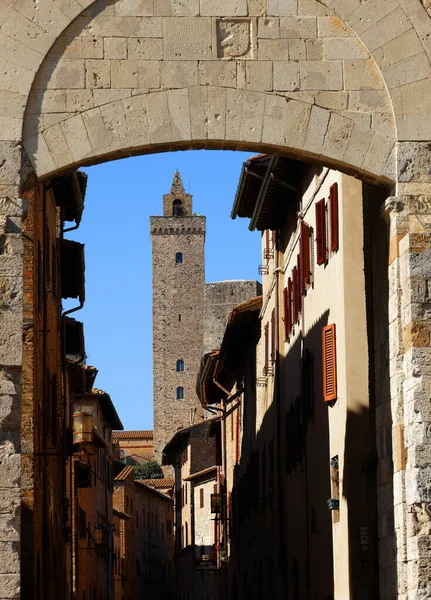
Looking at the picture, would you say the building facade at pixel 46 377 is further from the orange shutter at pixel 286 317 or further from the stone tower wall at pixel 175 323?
the stone tower wall at pixel 175 323

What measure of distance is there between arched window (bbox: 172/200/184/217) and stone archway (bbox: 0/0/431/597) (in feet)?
342

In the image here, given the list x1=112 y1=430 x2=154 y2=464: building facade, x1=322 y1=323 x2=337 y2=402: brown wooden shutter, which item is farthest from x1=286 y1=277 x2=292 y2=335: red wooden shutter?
x1=112 y1=430 x2=154 y2=464: building facade

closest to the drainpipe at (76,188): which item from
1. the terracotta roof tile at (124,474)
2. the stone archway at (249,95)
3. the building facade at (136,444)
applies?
the stone archway at (249,95)

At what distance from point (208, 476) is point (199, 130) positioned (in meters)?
38.1

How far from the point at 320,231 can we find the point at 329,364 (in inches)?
85.9

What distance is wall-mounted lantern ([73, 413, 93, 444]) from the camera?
25266mm

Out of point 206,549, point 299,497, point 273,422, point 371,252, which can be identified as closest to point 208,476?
point 206,549

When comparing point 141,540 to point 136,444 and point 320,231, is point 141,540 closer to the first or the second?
point 136,444

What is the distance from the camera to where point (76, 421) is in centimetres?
2566

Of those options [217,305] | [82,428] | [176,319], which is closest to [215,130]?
[82,428]

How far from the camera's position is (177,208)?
117 m

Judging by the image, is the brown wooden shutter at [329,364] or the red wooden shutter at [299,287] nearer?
the brown wooden shutter at [329,364]

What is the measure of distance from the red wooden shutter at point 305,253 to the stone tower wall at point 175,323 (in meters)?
78.3

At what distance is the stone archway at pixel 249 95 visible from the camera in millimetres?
11203
